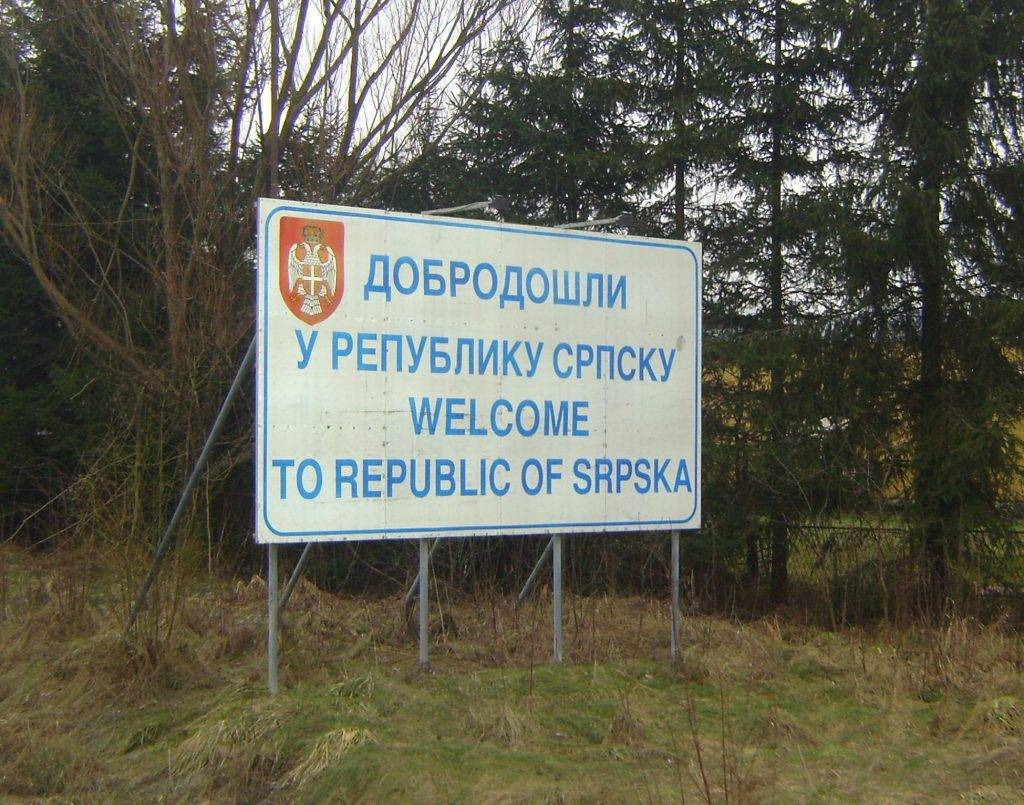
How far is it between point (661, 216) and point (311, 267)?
1535 cm

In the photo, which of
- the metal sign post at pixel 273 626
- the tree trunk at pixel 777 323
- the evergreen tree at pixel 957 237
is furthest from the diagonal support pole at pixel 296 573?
the tree trunk at pixel 777 323

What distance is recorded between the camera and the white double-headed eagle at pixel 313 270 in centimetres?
661

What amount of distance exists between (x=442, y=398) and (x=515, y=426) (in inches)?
21.5

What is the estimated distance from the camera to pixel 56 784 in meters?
5.60

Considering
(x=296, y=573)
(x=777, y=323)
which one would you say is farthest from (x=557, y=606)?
(x=777, y=323)

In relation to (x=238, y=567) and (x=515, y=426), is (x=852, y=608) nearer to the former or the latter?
(x=515, y=426)

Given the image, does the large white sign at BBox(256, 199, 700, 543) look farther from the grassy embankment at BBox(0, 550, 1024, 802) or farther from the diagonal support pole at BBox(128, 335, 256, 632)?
the grassy embankment at BBox(0, 550, 1024, 802)

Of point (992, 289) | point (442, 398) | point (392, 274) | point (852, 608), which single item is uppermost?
point (992, 289)

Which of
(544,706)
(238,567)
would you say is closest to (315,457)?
(544,706)

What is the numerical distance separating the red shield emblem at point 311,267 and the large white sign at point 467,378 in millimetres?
12

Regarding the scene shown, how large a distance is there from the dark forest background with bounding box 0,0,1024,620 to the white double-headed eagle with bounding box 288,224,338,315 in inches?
196

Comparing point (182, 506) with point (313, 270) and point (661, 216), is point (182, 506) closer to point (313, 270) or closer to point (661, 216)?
point (313, 270)

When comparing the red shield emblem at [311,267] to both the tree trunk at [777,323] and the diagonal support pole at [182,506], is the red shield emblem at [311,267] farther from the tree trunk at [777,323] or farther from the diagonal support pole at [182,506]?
the tree trunk at [777,323]

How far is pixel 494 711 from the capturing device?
6109 millimetres
